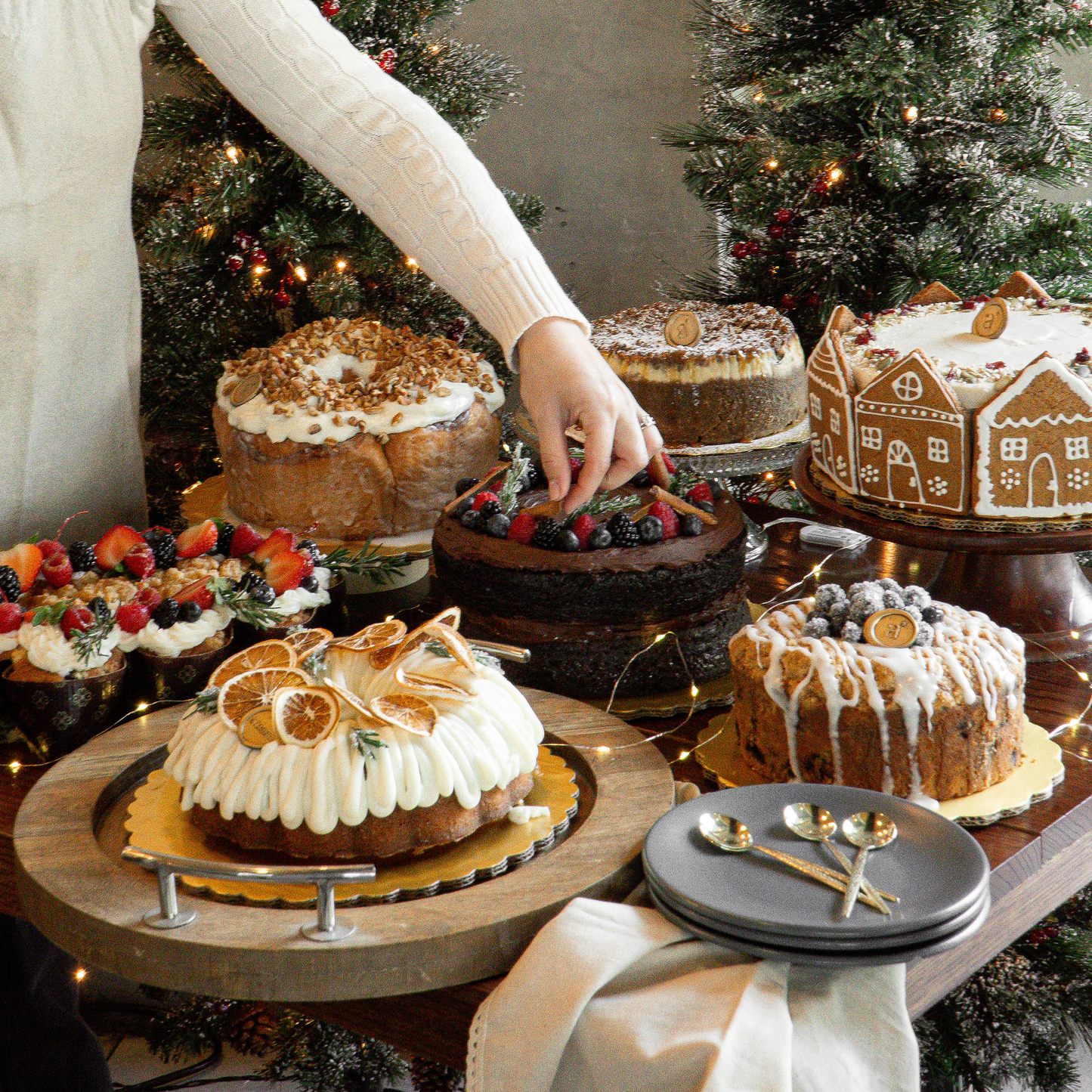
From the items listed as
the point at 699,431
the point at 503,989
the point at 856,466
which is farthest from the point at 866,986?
the point at 699,431

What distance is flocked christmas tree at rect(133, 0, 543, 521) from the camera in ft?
7.07

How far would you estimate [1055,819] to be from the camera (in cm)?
117

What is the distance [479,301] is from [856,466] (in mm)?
536

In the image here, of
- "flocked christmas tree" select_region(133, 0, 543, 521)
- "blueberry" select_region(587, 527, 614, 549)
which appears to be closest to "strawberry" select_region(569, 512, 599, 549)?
"blueberry" select_region(587, 527, 614, 549)

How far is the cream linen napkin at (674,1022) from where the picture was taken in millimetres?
858

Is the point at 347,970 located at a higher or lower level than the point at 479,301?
lower

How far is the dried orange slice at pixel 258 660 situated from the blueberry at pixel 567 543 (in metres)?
0.36

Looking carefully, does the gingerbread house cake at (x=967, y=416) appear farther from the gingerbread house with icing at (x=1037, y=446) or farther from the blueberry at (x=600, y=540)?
the blueberry at (x=600, y=540)

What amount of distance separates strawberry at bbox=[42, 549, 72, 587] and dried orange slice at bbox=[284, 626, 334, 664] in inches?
13.8

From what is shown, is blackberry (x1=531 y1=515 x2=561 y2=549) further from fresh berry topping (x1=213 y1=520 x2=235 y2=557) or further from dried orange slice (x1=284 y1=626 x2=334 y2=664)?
fresh berry topping (x1=213 y1=520 x2=235 y2=557)

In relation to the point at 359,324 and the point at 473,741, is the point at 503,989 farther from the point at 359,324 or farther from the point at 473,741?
the point at 359,324

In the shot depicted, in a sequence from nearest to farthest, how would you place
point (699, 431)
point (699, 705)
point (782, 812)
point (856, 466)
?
point (782, 812)
point (699, 705)
point (856, 466)
point (699, 431)

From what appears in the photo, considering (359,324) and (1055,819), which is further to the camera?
(359,324)

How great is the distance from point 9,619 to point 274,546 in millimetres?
321
